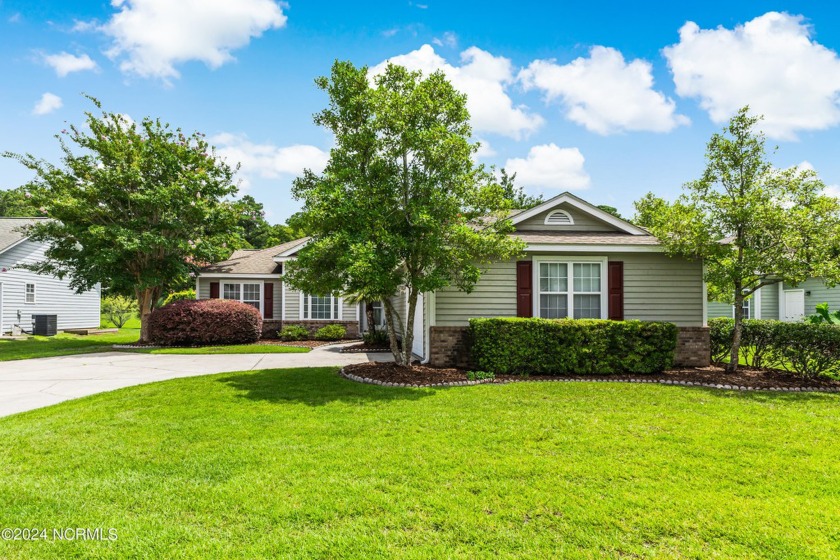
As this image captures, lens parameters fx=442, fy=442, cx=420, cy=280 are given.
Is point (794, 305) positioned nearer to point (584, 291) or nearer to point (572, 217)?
point (572, 217)

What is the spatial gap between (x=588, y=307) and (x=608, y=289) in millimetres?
622

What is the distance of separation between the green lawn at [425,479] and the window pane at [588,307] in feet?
13.0

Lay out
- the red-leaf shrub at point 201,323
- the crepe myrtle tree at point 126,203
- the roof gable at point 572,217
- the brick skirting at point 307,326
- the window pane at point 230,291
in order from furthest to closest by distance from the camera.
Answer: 1. the window pane at point 230,291
2. the brick skirting at point 307,326
3. the red-leaf shrub at point 201,323
4. the crepe myrtle tree at point 126,203
5. the roof gable at point 572,217

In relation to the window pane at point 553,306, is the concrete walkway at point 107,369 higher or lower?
lower

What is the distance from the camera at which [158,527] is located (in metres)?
3.04

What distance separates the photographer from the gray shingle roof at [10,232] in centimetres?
2039

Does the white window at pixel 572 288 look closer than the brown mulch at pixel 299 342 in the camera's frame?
Yes

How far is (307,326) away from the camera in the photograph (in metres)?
18.9

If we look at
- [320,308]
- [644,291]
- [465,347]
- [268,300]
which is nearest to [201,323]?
[268,300]

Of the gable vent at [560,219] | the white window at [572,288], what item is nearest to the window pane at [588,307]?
the white window at [572,288]

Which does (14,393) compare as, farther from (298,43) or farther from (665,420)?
(665,420)

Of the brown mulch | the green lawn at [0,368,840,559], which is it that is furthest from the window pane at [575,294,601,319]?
the brown mulch

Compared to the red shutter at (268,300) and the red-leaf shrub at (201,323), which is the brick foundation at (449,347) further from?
the red shutter at (268,300)

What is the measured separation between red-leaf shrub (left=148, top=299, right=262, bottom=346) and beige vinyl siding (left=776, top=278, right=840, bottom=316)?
20.8 metres
